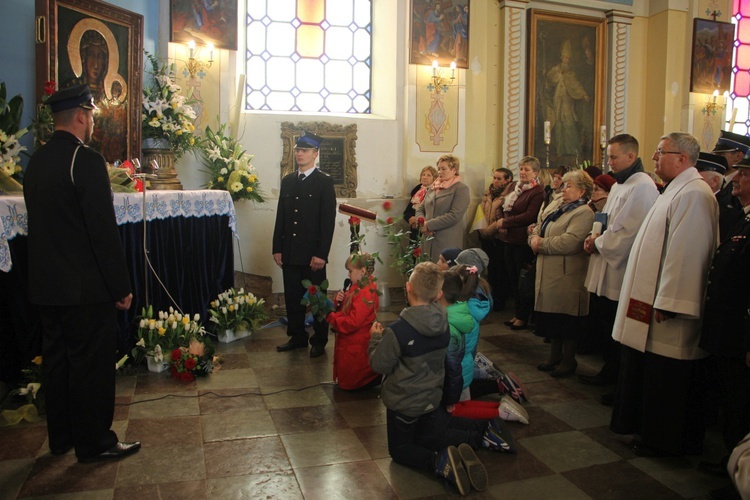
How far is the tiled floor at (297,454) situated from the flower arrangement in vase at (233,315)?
1.07 meters

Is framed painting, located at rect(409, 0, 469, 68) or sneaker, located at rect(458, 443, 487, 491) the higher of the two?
framed painting, located at rect(409, 0, 469, 68)

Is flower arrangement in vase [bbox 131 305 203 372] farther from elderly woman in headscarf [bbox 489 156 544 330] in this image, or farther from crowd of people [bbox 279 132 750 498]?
elderly woman in headscarf [bbox 489 156 544 330]

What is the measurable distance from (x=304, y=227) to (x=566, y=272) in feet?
7.43

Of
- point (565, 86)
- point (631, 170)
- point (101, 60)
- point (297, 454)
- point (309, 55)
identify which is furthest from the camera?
point (565, 86)

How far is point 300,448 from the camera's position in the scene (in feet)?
11.9

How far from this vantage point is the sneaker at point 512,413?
3996 mm

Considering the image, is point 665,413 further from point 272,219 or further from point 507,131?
point 507,131

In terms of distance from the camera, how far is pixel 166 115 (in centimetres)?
623

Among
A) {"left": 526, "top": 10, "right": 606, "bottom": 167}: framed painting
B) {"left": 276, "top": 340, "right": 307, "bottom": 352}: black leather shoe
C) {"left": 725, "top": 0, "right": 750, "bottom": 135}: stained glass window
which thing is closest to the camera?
{"left": 276, "top": 340, "right": 307, "bottom": 352}: black leather shoe

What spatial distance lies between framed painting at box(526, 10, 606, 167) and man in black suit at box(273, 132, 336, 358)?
4.32 meters

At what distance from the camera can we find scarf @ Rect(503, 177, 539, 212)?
683 cm

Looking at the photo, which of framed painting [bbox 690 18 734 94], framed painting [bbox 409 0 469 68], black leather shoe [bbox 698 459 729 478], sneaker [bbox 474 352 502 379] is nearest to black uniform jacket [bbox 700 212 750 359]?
black leather shoe [bbox 698 459 729 478]

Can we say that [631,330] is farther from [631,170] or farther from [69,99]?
[69,99]

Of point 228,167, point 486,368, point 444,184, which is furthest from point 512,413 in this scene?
point 228,167
